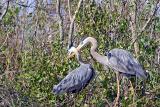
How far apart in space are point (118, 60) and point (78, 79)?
0.68 meters

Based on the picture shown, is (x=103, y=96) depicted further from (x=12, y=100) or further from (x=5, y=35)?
(x=5, y=35)

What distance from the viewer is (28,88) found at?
7371 mm

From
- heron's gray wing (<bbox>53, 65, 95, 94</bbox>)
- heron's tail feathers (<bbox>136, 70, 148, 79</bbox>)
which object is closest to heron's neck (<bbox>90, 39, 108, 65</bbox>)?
heron's gray wing (<bbox>53, 65, 95, 94</bbox>)

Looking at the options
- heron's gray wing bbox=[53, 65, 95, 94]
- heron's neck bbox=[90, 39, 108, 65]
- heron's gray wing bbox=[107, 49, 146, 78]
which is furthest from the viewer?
heron's neck bbox=[90, 39, 108, 65]

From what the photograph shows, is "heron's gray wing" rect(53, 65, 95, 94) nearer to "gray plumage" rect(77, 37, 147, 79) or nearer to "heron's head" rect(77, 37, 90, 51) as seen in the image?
"gray plumage" rect(77, 37, 147, 79)

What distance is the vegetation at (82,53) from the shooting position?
6973 millimetres

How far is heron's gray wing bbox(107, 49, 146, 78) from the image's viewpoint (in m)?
7.49

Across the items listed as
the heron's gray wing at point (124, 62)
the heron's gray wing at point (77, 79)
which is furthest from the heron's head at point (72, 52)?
the heron's gray wing at point (124, 62)

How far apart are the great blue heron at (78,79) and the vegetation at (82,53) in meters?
0.10

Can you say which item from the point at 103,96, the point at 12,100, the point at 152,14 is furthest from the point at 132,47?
the point at 12,100

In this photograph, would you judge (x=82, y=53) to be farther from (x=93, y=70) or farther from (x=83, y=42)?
(x=93, y=70)

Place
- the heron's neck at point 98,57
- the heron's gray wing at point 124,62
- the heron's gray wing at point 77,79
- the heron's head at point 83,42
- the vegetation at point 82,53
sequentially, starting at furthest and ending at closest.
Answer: the heron's head at point 83,42 → the heron's neck at point 98,57 → the heron's gray wing at point 124,62 → the heron's gray wing at point 77,79 → the vegetation at point 82,53

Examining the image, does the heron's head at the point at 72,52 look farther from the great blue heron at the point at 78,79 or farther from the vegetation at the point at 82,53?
the great blue heron at the point at 78,79

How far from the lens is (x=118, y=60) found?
7852mm
